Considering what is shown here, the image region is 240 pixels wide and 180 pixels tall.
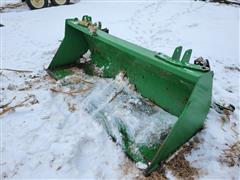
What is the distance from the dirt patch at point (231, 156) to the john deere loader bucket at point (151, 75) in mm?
304

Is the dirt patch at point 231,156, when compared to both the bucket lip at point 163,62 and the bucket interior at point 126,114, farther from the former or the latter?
the bucket lip at point 163,62

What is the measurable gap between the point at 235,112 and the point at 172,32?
2655mm

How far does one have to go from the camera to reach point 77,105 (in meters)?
2.72

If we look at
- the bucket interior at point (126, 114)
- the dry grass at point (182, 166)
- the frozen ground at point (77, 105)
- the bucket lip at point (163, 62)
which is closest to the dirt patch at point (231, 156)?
the frozen ground at point (77, 105)

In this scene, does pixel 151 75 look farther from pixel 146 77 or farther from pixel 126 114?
pixel 126 114

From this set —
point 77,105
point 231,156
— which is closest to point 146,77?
A: point 77,105

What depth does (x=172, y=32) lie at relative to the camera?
502 centimetres

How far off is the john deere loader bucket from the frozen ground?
172 millimetres

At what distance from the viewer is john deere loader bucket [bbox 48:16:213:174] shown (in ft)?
6.27

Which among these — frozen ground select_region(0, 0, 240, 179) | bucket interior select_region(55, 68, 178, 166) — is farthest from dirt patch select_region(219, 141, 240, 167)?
bucket interior select_region(55, 68, 178, 166)

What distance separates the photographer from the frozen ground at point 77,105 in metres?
2.10

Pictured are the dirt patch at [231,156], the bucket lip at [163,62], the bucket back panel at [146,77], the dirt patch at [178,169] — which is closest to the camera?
the bucket lip at [163,62]

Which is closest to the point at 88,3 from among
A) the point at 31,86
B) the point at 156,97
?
the point at 31,86

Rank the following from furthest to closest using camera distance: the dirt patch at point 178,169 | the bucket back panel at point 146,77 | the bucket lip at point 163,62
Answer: the bucket back panel at point 146,77 < the dirt patch at point 178,169 < the bucket lip at point 163,62
